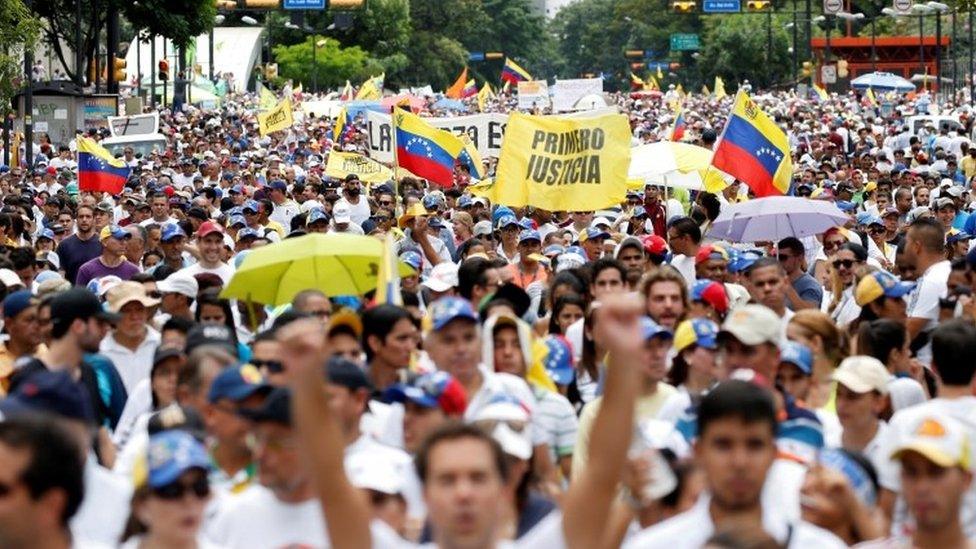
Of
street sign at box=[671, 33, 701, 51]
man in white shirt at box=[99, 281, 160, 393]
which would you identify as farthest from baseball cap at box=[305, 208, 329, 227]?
street sign at box=[671, 33, 701, 51]

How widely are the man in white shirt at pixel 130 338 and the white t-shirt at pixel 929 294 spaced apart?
3.79 m

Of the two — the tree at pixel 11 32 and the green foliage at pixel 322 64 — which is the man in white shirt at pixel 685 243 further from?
the green foliage at pixel 322 64

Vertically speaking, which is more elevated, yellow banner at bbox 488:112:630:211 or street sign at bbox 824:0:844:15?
street sign at bbox 824:0:844:15

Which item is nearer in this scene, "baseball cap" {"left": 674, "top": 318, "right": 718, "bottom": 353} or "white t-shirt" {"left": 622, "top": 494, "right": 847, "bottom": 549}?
"white t-shirt" {"left": 622, "top": 494, "right": 847, "bottom": 549}

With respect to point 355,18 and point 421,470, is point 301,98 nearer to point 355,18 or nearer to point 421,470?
point 355,18

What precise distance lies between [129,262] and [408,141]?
18.7 feet

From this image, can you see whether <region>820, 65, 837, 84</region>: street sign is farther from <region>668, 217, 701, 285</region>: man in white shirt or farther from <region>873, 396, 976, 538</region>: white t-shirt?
<region>873, 396, 976, 538</region>: white t-shirt

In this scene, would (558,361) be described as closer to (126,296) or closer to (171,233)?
(126,296)

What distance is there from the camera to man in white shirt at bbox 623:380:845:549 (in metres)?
5.63

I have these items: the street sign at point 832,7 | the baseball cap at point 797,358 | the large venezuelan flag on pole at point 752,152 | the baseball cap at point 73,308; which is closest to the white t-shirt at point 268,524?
the baseball cap at point 797,358

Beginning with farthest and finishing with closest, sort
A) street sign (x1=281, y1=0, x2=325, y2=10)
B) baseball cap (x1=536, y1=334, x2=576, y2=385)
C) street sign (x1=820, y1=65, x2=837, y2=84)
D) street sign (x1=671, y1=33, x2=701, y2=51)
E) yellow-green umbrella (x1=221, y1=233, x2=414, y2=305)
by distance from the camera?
street sign (x1=671, y1=33, x2=701, y2=51) → street sign (x1=820, y1=65, x2=837, y2=84) → street sign (x1=281, y1=0, x2=325, y2=10) → yellow-green umbrella (x1=221, y1=233, x2=414, y2=305) → baseball cap (x1=536, y1=334, x2=576, y2=385)

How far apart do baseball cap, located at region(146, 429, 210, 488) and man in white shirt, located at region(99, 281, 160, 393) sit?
486 cm

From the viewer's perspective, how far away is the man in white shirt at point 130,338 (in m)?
10.6

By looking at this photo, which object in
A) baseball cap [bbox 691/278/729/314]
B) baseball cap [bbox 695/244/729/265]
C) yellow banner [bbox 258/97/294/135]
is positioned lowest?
yellow banner [bbox 258/97/294/135]
